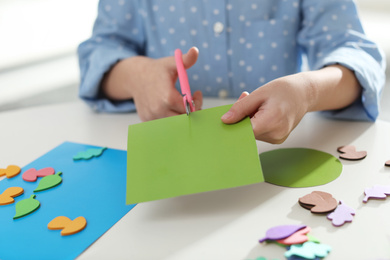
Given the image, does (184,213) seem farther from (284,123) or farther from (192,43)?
(192,43)

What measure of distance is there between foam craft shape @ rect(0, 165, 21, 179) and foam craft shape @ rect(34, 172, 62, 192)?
0.19 ft

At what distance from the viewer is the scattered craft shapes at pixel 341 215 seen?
0.43 metres

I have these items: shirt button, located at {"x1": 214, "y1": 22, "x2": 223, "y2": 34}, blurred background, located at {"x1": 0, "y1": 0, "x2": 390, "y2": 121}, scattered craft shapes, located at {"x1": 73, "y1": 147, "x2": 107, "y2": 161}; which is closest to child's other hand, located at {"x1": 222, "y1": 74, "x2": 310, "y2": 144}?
scattered craft shapes, located at {"x1": 73, "y1": 147, "x2": 107, "y2": 161}

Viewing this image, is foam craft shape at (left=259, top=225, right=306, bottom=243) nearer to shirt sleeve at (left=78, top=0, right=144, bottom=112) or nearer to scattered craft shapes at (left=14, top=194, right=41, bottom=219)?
scattered craft shapes at (left=14, top=194, right=41, bottom=219)

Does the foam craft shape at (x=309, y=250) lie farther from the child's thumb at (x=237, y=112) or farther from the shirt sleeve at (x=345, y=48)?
the shirt sleeve at (x=345, y=48)

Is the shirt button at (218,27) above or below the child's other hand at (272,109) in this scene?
above

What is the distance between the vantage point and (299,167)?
0.55 meters

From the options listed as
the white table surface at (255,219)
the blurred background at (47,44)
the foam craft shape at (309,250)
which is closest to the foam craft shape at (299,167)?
the white table surface at (255,219)

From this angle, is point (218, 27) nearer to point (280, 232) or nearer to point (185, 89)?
point (185, 89)

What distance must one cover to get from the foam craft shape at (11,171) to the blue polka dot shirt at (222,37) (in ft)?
0.83

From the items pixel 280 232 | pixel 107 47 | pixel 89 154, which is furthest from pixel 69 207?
pixel 107 47

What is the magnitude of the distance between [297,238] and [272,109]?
0.59ft

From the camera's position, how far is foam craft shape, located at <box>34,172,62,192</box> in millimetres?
553

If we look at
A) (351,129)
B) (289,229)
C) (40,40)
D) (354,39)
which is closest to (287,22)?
(354,39)
